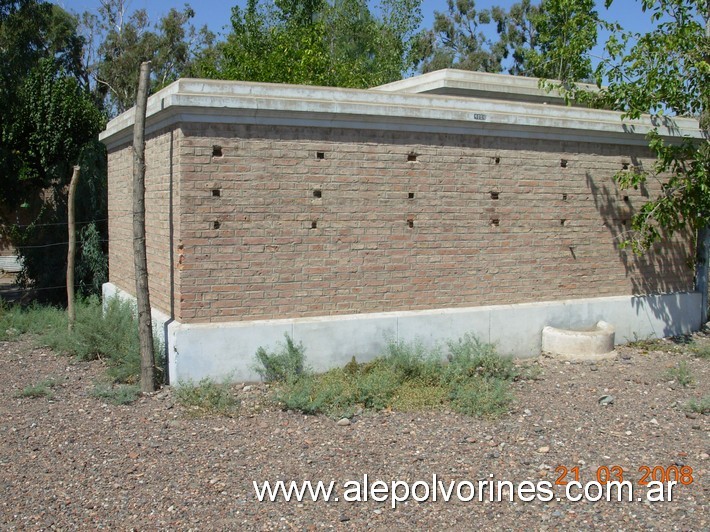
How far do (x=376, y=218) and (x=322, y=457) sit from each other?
3.47 metres

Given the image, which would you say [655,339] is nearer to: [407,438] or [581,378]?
[581,378]

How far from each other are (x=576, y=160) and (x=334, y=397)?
17.4 ft

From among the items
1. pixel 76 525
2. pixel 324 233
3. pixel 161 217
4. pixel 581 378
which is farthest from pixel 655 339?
pixel 76 525

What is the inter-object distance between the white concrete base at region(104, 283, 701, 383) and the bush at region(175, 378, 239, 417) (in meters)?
0.22

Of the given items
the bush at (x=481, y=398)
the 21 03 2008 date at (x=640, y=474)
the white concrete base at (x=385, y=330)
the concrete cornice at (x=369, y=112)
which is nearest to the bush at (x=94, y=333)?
the white concrete base at (x=385, y=330)

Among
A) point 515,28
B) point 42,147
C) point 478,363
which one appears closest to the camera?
point 478,363

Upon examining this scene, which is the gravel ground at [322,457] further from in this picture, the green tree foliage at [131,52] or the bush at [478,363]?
the green tree foliage at [131,52]

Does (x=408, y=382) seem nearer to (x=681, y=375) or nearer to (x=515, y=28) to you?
(x=681, y=375)

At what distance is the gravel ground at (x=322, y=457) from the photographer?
4.94 meters

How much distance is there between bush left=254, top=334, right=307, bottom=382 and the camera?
7.83 metres

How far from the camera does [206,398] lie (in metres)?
7.21

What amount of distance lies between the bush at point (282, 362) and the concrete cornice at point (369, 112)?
8.41 ft

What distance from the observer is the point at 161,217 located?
838 centimetres

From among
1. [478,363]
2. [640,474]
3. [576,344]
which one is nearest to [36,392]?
[478,363]
